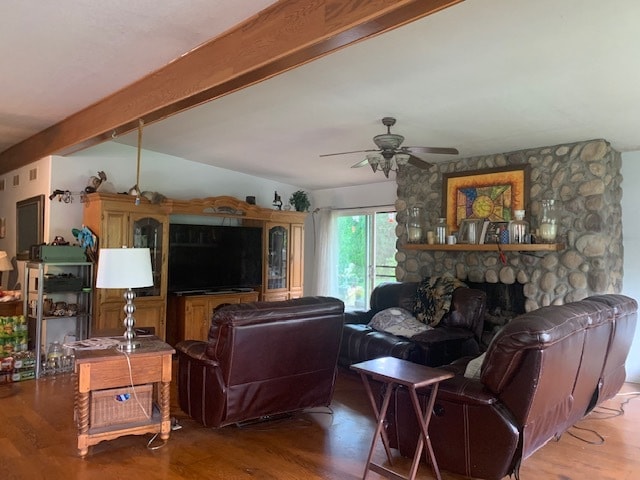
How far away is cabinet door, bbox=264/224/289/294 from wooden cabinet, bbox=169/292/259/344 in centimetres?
94

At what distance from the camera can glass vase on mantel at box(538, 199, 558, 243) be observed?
466 cm

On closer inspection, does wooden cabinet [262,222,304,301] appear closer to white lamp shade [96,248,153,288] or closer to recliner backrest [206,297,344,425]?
recliner backrest [206,297,344,425]

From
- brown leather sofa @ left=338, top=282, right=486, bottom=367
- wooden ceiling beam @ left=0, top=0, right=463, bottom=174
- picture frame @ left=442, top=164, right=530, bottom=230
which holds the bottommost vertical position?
brown leather sofa @ left=338, top=282, right=486, bottom=367

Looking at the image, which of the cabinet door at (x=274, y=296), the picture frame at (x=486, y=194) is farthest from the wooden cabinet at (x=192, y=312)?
the picture frame at (x=486, y=194)

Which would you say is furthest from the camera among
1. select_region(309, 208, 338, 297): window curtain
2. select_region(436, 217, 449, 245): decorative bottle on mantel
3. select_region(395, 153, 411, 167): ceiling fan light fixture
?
select_region(309, 208, 338, 297): window curtain

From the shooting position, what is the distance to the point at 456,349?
4492 mm

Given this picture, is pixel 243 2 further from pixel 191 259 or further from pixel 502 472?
pixel 191 259

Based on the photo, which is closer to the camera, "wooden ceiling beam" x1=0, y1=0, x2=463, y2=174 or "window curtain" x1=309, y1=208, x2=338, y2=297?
"wooden ceiling beam" x1=0, y1=0, x2=463, y2=174

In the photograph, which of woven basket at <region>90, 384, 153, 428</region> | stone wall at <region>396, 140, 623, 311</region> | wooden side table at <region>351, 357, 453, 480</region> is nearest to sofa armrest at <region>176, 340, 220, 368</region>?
woven basket at <region>90, 384, 153, 428</region>

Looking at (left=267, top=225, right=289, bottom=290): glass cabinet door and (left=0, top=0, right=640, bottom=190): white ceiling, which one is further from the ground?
(left=0, top=0, right=640, bottom=190): white ceiling

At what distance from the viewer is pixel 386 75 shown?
10.8 feet

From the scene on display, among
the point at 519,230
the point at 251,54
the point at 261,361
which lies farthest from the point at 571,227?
the point at 251,54

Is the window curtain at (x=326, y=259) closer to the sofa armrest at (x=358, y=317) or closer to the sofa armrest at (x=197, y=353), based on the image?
the sofa armrest at (x=358, y=317)

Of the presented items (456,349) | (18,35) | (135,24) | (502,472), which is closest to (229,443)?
(502,472)
